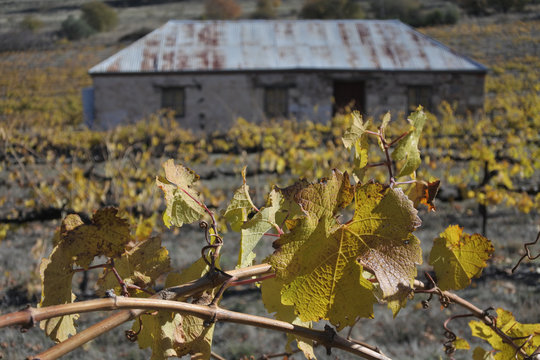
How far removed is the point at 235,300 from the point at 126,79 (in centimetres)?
1066

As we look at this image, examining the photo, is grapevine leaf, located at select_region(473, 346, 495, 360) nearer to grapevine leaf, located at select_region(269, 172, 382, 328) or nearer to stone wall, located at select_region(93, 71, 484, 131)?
grapevine leaf, located at select_region(269, 172, 382, 328)

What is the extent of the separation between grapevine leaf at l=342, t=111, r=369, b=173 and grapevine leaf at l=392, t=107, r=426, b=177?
Answer: 1.5 inches

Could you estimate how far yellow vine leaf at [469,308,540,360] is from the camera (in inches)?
29.3

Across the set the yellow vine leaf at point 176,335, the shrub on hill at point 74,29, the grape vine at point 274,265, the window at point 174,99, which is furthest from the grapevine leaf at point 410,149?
the shrub on hill at point 74,29

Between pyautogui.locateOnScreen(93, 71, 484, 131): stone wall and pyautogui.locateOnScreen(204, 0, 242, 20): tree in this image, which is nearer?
pyautogui.locateOnScreen(93, 71, 484, 131): stone wall

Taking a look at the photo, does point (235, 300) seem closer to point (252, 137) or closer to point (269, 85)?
point (252, 137)

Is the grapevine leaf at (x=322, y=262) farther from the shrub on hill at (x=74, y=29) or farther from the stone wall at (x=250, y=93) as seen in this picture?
the shrub on hill at (x=74, y=29)

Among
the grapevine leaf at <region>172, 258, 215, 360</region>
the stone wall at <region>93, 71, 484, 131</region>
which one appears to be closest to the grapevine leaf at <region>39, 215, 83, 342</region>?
the grapevine leaf at <region>172, 258, 215, 360</region>

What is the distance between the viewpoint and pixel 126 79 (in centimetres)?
1307

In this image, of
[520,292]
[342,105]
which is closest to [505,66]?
[342,105]

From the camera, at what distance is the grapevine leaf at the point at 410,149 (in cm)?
59

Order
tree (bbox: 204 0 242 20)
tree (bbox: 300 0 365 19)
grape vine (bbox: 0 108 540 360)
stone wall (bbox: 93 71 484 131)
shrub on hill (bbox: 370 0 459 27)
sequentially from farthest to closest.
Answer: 1. tree (bbox: 204 0 242 20)
2. tree (bbox: 300 0 365 19)
3. shrub on hill (bbox: 370 0 459 27)
4. stone wall (bbox: 93 71 484 131)
5. grape vine (bbox: 0 108 540 360)

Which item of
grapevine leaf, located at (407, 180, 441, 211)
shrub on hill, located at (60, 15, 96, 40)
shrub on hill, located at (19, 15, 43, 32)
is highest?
grapevine leaf, located at (407, 180, 441, 211)

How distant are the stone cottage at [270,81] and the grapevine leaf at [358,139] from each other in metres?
12.2
